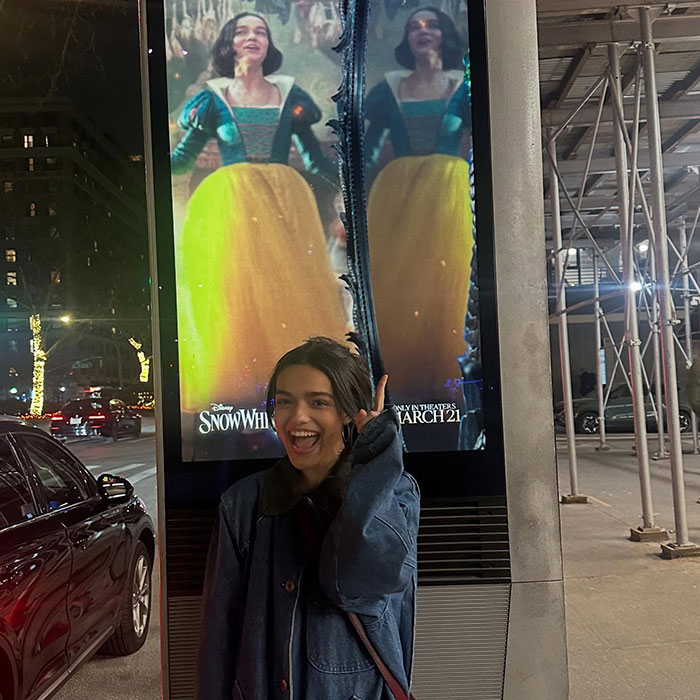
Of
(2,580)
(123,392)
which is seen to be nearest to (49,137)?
(123,392)

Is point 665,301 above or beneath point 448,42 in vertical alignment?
beneath

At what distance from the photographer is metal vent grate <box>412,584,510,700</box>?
254 cm

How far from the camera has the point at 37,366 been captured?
25953mm

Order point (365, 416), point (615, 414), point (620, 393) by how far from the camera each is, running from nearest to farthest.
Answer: point (365, 416) < point (615, 414) < point (620, 393)

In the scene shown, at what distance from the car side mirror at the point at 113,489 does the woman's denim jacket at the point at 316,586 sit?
9.41 feet

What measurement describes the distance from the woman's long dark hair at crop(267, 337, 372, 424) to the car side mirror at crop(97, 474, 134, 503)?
9.49 feet

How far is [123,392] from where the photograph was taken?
2305cm

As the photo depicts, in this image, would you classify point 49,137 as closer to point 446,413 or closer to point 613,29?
point 613,29

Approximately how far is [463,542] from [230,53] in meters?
1.89

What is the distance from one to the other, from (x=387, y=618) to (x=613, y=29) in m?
6.69

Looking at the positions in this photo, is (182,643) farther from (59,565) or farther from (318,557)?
(59,565)

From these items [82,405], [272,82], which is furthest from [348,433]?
[82,405]

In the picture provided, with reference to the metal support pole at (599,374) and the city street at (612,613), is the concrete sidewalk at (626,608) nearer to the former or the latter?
the city street at (612,613)

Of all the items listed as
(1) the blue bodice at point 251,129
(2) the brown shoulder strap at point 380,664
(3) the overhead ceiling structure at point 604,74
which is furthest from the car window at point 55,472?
(3) the overhead ceiling structure at point 604,74
